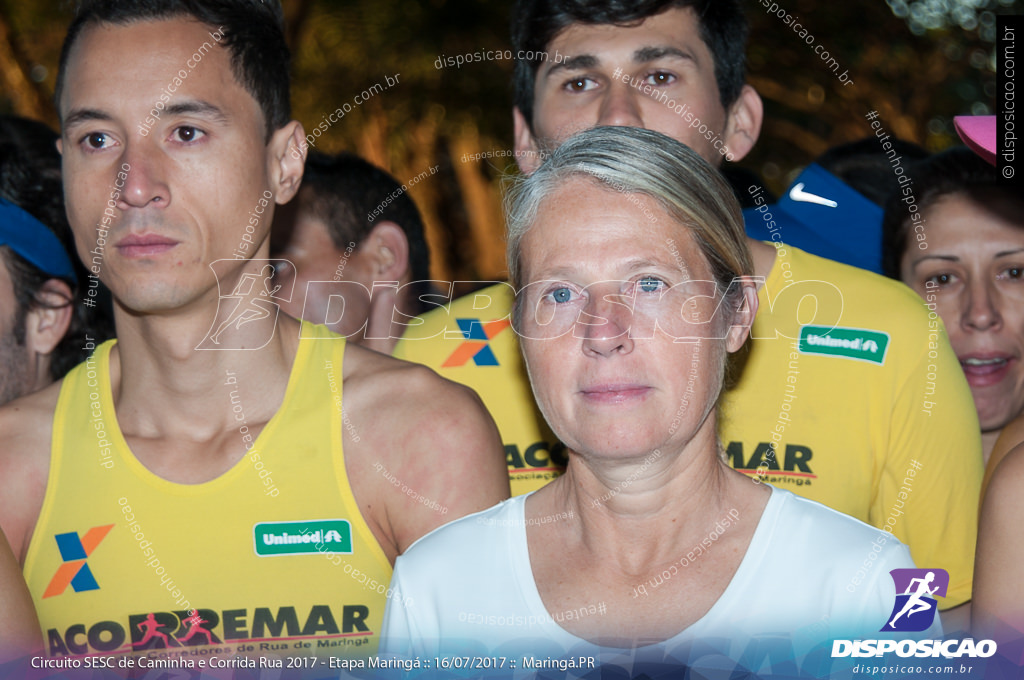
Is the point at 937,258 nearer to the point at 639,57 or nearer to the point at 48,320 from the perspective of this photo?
the point at 639,57

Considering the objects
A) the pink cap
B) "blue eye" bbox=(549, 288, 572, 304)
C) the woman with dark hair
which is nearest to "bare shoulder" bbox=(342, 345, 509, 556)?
"blue eye" bbox=(549, 288, 572, 304)

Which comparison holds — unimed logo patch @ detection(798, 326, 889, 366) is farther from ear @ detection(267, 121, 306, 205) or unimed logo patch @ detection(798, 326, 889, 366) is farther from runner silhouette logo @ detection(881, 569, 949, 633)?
ear @ detection(267, 121, 306, 205)

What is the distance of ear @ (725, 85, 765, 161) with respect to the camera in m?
3.19

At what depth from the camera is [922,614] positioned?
1933mm

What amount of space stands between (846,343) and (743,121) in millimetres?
877

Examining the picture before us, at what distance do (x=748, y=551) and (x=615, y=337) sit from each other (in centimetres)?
48

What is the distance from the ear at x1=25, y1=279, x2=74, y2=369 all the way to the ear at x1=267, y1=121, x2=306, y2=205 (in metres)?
0.94

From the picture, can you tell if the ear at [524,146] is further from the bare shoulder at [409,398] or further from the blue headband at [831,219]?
the blue headband at [831,219]

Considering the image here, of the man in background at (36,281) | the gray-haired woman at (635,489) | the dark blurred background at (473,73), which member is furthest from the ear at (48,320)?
the dark blurred background at (473,73)

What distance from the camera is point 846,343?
2.73m

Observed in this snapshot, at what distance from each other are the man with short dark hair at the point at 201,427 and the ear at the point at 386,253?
4.20 ft

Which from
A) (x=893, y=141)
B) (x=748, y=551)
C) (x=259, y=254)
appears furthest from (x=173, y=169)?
(x=893, y=141)

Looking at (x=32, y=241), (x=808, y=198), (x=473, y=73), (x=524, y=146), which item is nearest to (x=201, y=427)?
(x=32, y=241)

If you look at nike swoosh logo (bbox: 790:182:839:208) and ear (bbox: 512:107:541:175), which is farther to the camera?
nike swoosh logo (bbox: 790:182:839:208)
